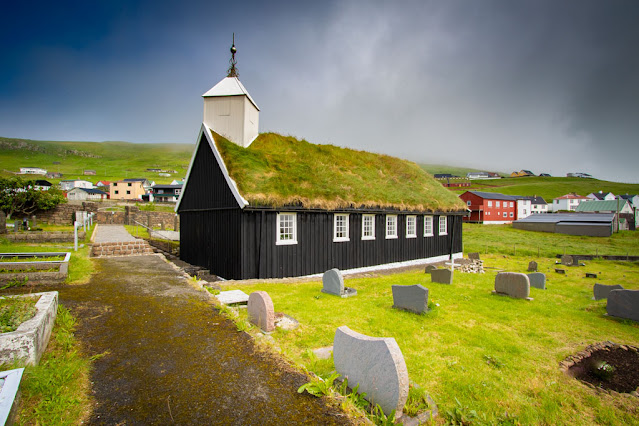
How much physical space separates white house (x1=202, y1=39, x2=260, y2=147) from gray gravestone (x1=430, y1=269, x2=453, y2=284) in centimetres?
1202

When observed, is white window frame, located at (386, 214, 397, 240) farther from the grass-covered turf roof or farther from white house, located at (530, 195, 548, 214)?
white house, located at (530, 195, 548, 214)

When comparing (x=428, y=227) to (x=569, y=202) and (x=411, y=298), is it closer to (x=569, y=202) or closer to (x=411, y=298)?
(x=411, y=298)

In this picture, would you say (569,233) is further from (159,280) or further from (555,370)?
(159,280)

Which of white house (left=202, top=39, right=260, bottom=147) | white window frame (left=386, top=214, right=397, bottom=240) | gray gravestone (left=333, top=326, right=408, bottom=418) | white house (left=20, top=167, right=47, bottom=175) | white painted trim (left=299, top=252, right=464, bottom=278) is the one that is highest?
white house (left=20, top=167, right=47, bottom=175)

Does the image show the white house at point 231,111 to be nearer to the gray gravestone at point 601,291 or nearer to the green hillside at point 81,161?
the gray gravestone at point 601,291

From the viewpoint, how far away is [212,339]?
5480 millimetres

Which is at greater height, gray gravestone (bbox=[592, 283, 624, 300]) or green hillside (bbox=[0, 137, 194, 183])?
green hillside (bbox=[0, 137, 194, 183])

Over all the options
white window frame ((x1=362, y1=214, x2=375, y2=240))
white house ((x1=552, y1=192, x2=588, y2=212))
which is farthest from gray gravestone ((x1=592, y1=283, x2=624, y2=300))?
white house ((x1=552, y1=192, x2=588, y2=212))

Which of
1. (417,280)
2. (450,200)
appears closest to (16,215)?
(417,280)

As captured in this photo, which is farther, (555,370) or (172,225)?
(172,225)

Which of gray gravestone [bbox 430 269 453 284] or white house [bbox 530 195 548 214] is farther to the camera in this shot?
white house [bbox 530 195 548 214]

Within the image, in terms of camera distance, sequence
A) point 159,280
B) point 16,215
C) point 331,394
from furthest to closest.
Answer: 1. point 16,215
2. point 159,280
3. point 331,394

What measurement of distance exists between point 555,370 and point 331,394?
4740 mm

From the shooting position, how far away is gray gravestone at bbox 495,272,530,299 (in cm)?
1048
